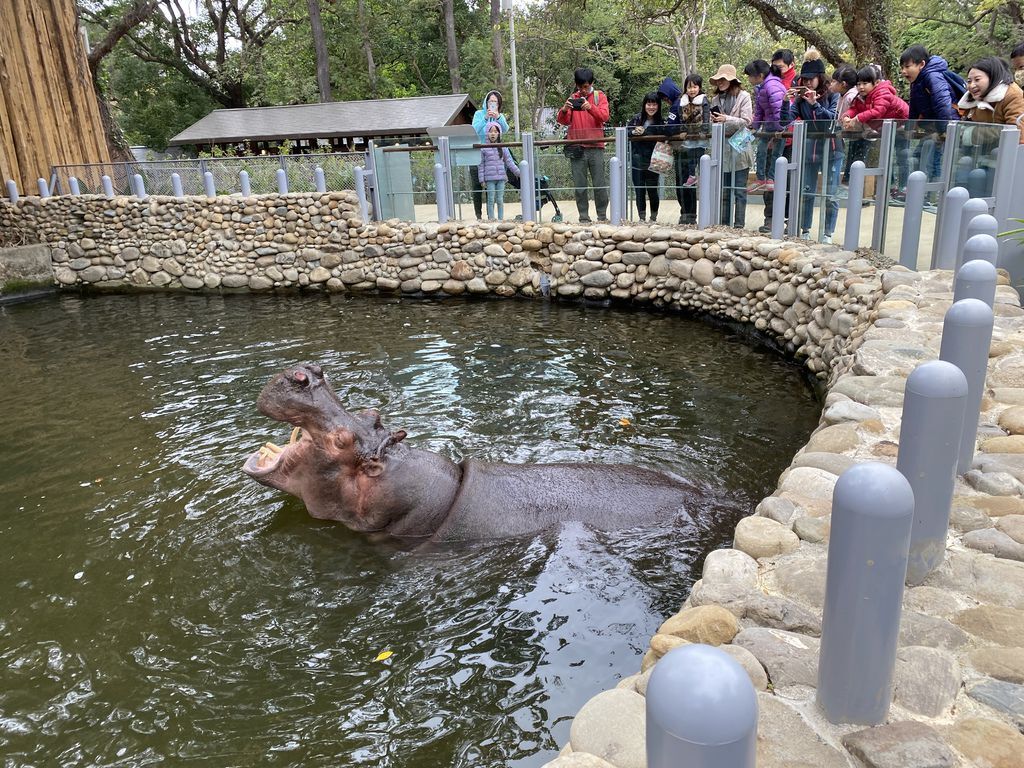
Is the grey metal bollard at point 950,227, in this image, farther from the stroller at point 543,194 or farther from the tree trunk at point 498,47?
the tree trunk at point 498,47

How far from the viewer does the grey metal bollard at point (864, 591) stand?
1.83 meters

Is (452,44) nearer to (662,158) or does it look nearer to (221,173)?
(221,173)

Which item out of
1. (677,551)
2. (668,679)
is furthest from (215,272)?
(668,679)

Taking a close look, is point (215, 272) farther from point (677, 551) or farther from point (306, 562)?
point (677, 551)

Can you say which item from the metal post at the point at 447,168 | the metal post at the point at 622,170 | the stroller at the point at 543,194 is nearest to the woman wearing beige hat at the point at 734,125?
the metal post at the point at 622,170

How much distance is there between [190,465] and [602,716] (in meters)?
4.77

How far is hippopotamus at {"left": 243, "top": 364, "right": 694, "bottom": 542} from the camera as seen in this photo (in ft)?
Result: 14.4

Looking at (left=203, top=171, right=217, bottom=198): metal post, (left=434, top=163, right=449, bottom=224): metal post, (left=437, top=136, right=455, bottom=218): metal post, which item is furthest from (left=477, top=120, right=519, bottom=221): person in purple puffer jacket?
(left=203, top=171, right=217, bottom=198): metal post

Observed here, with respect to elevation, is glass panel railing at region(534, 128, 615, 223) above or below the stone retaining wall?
above

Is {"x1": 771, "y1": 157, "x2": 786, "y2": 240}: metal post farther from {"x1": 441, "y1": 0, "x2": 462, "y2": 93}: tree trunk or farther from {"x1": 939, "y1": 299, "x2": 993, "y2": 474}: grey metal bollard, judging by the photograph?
{"x1": 441, "y1": 0, "x2": 462, "y2": 93}: tree trunk

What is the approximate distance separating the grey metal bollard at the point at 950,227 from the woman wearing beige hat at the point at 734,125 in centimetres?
350

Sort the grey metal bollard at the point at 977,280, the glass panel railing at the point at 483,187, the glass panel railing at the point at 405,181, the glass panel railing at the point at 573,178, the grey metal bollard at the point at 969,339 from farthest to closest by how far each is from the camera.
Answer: the glass panel railing at the point at 405,181 → the glass panel railing at the point at 483,187 → the glass panel railing at the point at 573,178 → the grey metal bollard at the point at 977,280 → the grey metal bollard at the point at 969,339

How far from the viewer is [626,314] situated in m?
11.0

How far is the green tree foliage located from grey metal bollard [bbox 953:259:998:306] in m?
22.5
